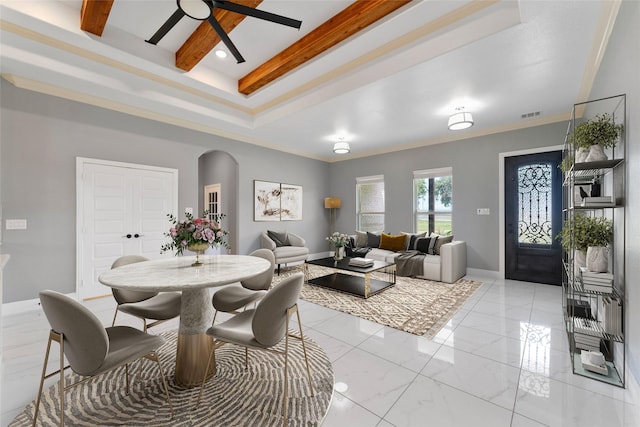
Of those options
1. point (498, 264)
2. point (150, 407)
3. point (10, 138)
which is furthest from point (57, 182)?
point (498, 264)

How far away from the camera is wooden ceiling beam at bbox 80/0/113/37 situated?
7.85 feet

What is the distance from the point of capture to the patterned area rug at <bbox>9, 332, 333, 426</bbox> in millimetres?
1543

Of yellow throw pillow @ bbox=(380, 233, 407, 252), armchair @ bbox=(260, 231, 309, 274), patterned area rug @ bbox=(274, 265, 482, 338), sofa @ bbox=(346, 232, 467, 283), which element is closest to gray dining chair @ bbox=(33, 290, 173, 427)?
patterned area rug @ bbox=(274, 265, 482, 338)

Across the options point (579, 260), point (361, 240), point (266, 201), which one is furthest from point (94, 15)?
point (361, 240)

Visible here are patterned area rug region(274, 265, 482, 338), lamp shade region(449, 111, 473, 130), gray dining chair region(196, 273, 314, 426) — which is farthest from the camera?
lamp shade region(449, 111, 473, 130)

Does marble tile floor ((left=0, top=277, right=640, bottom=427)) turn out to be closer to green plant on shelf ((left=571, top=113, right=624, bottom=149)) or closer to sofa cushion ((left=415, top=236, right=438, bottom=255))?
green plant on shelf ((left=571, top=113, right=624, bottom=149))

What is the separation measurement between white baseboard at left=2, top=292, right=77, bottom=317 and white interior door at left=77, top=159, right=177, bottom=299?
43 centimetres

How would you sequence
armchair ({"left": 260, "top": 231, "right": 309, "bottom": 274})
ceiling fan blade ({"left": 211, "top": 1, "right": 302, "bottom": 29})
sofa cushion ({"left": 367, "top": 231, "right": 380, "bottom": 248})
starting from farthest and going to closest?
sofa cushion ({"left": 367, "top": 231, "right": 380, "bottom": 248}) < armchair ({"left": 260, "top": 231, "right": 309, "bottom": 274}) < ceiling fan blade ({"left": 211, "top": 1, "right": 302, "bottom": 29})

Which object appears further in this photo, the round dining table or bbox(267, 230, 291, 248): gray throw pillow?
bbox(267, 230, 291, 248): gray throw pillow

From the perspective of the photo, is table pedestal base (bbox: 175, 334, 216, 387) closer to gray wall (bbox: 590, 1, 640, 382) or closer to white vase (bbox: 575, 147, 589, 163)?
gray wall (bbox: 590, 1, 640, 382)

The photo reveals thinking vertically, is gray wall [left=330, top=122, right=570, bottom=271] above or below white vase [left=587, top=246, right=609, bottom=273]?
above

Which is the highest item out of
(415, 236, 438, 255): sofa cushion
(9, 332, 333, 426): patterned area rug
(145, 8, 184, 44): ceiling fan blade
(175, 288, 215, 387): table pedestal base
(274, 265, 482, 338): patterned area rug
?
(145, 8, 184, 44): ceiling fan blade

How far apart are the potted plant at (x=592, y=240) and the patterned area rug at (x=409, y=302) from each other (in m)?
1.38

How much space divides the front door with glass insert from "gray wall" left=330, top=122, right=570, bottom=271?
0.20 metres
